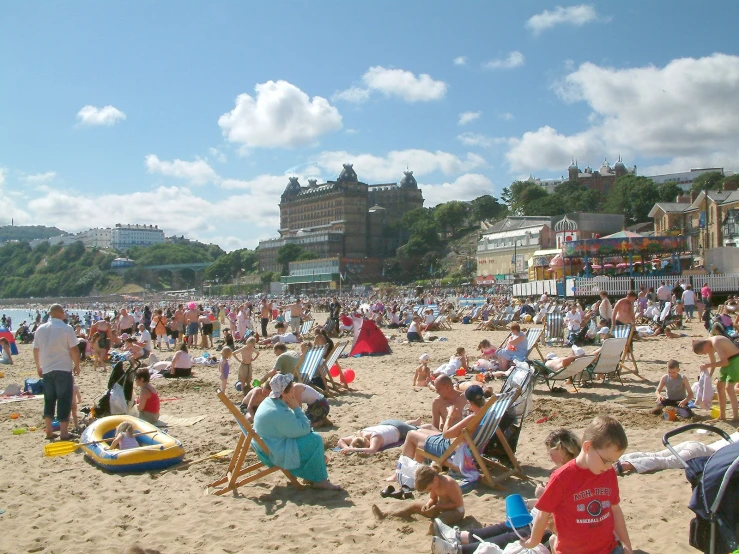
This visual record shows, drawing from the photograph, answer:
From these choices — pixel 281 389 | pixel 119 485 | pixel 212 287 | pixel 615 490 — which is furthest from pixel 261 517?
pixel 212 287

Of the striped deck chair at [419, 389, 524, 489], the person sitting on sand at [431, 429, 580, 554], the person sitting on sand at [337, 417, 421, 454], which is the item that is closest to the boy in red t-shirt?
the person sitting on sand at [431, 429, 580, 554]

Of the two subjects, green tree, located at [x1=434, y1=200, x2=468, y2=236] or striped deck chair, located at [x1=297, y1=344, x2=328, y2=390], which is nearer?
striped deck chair, located at [x1=297, y1=344, x2=328, y2=390]

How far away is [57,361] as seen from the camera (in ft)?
22.7

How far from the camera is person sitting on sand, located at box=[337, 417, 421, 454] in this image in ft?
19.9

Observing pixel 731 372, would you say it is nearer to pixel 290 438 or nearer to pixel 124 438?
pixel 290 438

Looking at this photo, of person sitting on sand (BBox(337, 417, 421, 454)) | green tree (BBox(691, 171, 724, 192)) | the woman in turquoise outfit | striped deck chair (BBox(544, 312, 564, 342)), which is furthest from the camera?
green tree (BBox(691, 171, 724, 192))

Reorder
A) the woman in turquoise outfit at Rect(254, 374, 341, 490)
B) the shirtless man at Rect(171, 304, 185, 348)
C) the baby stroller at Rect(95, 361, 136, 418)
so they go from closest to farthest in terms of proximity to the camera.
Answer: the woman in turquoise outfit at Rect(254, 374, 341, 490) < the baby stroller at Rect(95, 361, 136, 418) < the shirtless man at Rect(171, 304, 185, 348)

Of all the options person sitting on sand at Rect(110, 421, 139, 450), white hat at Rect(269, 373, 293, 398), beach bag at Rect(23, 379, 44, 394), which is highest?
white hat at Rect(269, 373, 293, 398)

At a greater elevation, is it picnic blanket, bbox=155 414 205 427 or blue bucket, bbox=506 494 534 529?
blue bucket, bbox=506 494 534 529

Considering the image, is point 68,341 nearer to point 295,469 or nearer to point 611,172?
point 295,469

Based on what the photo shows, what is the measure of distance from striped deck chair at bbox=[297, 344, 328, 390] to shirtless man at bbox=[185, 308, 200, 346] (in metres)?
9.40

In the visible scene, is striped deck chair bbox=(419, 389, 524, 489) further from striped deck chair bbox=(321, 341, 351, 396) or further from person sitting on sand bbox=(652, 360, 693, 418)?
striped deck chair bbox=(321, 341, 351, 396)

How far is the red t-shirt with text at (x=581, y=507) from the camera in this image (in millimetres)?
2910

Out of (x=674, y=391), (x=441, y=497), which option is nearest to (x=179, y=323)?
(x=674, y=391)
